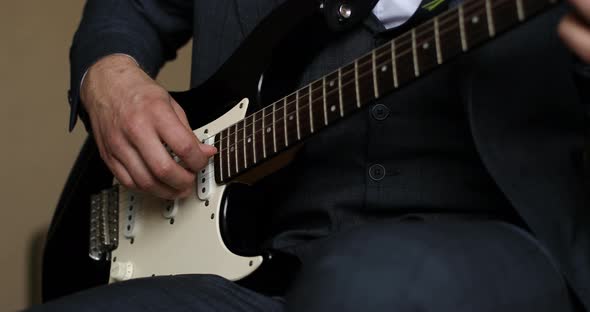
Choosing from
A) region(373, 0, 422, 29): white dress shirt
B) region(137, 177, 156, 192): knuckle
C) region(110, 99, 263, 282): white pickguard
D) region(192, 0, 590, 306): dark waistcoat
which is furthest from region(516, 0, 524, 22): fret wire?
region(137, 177, 156, 192): knuckle

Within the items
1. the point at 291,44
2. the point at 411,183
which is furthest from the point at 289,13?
the point at 411,183

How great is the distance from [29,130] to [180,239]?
99cm

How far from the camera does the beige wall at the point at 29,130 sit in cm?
171

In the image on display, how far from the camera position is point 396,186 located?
2.53ft

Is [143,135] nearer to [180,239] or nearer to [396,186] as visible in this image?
[180,239]

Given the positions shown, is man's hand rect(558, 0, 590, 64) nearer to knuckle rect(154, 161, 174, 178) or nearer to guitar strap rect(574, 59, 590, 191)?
guitar strap rect(574, 59, 590, 191)

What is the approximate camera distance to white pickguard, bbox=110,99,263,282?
831mm

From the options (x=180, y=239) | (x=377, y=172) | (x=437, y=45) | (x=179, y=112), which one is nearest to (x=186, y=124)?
(x=179, y=112)

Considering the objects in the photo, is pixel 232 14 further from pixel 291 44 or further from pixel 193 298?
pixel 193 298

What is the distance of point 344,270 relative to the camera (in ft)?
1.76

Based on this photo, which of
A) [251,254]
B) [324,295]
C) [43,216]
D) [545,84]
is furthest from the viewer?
[43,216]

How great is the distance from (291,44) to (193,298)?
33cm

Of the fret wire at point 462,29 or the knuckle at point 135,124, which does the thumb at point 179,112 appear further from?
the fret wire at point 462,29

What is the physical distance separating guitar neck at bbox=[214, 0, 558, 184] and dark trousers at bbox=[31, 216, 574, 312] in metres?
0.15
